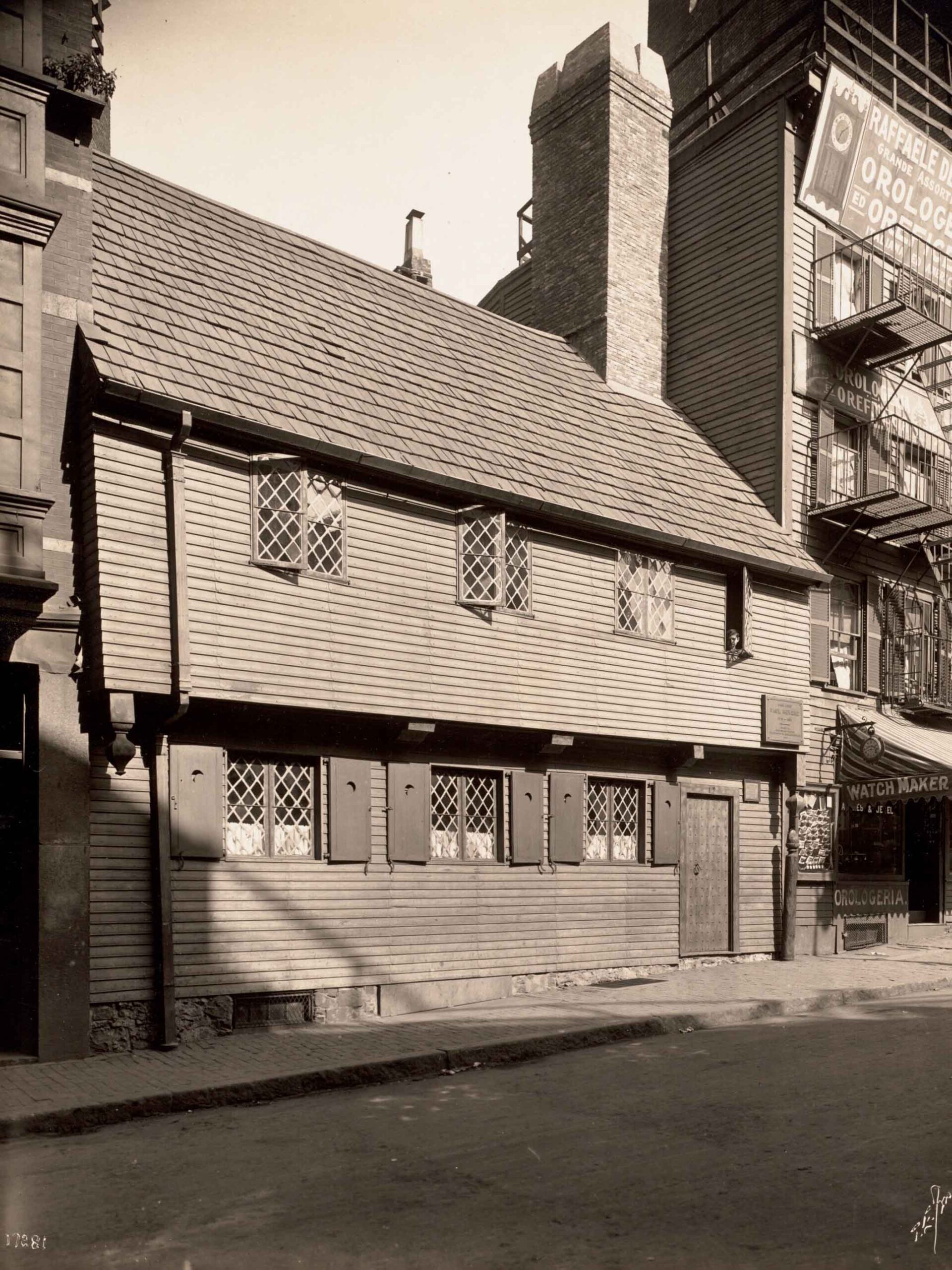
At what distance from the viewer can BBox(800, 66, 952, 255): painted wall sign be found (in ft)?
64.8

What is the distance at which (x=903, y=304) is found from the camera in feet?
61.2

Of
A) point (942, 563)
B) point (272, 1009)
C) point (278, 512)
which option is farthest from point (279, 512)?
point (942, 563)

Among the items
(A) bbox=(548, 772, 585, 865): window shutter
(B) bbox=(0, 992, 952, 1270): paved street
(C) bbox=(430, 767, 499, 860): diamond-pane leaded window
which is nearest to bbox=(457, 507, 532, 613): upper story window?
(C) bbox=(430, 767, 499, 860): diamond-pane leaded window

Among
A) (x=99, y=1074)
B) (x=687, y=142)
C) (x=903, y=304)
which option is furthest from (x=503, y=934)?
(x=687, y=142)

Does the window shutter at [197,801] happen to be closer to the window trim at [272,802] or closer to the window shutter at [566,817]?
the window trim at [272,802]

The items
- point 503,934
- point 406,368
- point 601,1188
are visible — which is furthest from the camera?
point 406,368

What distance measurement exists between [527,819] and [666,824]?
246cm

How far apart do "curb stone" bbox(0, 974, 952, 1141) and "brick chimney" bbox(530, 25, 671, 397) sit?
1009 centimetres

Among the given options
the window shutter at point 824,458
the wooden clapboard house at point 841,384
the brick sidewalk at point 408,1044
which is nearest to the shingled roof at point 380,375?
the window shutter at point 824,458

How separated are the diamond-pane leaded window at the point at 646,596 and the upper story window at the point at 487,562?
177 cm

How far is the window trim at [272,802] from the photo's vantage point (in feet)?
40.1

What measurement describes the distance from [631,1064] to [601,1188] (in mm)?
4002

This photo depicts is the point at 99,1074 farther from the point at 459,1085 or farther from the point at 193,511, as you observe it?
the point at 193,511

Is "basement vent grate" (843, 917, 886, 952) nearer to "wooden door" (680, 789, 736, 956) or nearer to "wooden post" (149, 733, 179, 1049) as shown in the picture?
"wooden door" (680, 789, 736, 956)
